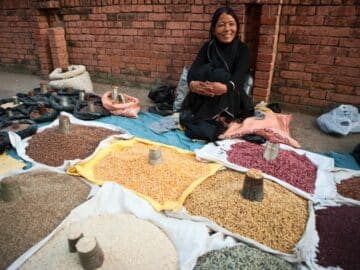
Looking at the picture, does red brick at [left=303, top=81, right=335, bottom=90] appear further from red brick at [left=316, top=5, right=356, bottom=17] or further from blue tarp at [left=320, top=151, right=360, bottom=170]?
blue tarp at [left=320, top=151, right=360, bottom=170]

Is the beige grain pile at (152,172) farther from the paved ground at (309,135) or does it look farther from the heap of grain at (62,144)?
the paved ground at (309,135)

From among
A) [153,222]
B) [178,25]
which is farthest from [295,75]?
[153,222]

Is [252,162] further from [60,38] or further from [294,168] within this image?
[60,38]

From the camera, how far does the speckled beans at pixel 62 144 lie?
261cm

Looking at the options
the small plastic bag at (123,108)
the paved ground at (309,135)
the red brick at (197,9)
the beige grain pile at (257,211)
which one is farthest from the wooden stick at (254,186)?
the red brick at (197,9)

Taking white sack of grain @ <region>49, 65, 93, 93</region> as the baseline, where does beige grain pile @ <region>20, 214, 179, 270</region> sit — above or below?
below

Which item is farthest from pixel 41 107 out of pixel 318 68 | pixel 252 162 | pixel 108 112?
pixel 318 68

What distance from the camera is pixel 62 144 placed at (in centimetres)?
273

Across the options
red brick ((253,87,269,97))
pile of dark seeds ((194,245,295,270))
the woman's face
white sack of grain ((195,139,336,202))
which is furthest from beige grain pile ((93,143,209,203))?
red brick ((253,87,269,97))

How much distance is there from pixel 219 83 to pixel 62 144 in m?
1.61

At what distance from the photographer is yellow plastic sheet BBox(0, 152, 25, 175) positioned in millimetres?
2527

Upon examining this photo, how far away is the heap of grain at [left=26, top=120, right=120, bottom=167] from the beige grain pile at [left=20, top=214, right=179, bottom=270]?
97 centimetres

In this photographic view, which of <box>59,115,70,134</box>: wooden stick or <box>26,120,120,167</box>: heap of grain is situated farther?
<box>59,115,70,134</box>: wooden stick

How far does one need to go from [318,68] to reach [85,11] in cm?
347
